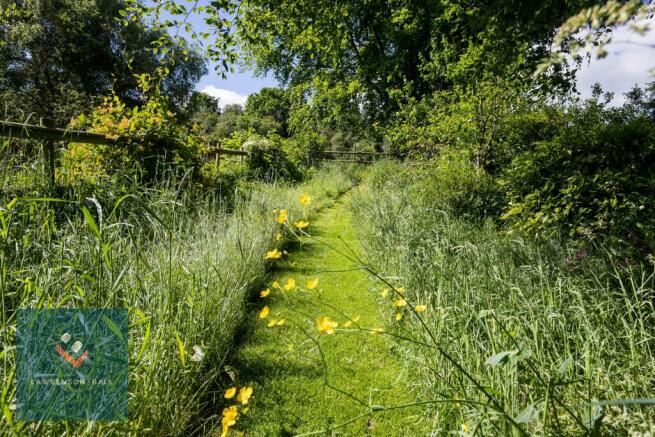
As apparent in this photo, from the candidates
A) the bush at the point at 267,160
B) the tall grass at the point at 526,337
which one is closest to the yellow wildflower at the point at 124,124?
the tall grass at the point at 526,337

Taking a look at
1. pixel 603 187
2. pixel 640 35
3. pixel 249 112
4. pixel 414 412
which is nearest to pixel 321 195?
pixel 603 187

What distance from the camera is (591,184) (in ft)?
10.9

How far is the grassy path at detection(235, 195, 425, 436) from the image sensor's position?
1988mm

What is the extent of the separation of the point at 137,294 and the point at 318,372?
1313mm

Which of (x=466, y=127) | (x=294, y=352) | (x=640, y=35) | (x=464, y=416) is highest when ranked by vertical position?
(x=466, y=127)

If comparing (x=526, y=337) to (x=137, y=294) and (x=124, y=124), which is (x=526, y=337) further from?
(x=124, y=124)

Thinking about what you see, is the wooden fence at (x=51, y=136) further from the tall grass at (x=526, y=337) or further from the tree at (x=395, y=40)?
the tall grass at (x=526, y=337)

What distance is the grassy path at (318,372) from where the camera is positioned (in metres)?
1.99

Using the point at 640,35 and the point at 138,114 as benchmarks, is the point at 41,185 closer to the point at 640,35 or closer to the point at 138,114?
the point at 138,114

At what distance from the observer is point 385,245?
158 inches

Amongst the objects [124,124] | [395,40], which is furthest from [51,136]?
[395,40]

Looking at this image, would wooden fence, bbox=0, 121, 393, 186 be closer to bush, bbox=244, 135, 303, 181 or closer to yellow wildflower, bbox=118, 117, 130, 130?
yellow wildflower, bbox=118, 117, 130, 130

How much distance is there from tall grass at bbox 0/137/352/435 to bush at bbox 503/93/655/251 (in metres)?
3.02

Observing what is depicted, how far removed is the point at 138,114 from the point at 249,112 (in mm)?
25918
